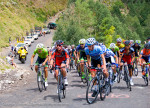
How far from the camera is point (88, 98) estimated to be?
1034cm

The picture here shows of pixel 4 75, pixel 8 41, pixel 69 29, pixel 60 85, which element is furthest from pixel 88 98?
pixel 8 41

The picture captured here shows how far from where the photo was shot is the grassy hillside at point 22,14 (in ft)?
236

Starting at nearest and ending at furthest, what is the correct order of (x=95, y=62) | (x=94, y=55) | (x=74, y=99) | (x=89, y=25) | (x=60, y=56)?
(x=94, y=55), (x=95, y=62), (x=74, y=99), (x=60, y=56), (x=89, y=25)

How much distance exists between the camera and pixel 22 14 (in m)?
99.2

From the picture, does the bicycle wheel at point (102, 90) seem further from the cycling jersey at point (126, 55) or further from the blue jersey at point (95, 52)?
the cycling jersey at point (126, 55)

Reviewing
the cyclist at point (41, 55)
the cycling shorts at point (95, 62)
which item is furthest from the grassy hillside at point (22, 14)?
the cycling shorts at point (95, 62)

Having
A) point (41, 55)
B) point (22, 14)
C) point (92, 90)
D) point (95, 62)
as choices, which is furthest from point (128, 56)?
point (22, 14)

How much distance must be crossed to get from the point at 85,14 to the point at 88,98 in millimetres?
73690

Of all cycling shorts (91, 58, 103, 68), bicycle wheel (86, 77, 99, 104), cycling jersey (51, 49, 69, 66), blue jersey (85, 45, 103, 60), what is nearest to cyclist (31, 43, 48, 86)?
cycling jersey (51, 49, 69, 66)

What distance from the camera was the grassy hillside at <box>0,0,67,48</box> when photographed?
7206 cm

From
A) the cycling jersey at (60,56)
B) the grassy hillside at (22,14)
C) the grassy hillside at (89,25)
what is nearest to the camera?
the cycling jersey at (60,56)

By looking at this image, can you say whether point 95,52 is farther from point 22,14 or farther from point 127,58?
point 22,14

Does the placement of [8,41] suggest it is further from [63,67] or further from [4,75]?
[63,67]

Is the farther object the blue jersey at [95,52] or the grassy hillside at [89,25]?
the grassy hillside at [89,25]
